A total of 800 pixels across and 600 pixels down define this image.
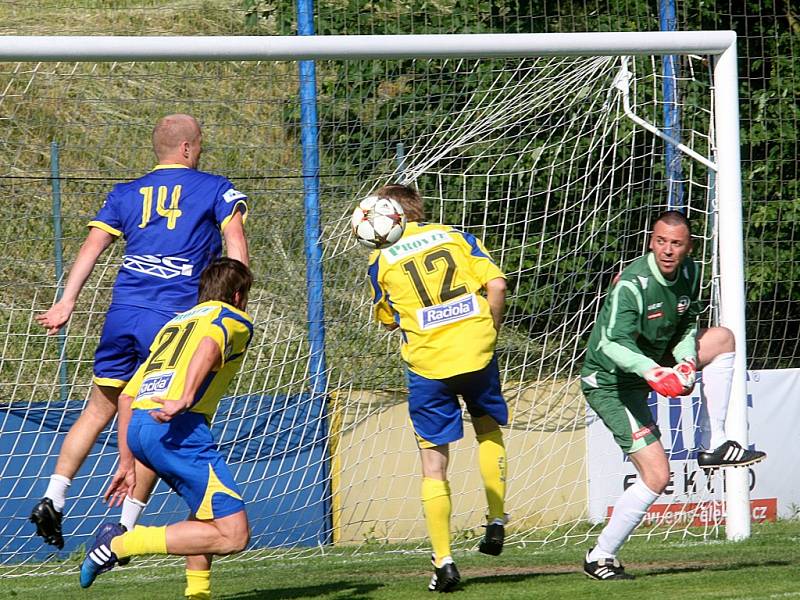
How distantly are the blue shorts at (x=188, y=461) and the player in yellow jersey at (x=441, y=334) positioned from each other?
130 centimetres

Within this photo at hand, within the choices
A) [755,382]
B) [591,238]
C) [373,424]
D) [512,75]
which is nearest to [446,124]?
[512,75]

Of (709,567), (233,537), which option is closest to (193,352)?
(233,537)

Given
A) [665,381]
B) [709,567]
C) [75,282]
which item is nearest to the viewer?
[665,381]

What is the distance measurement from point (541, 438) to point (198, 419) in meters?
4.54

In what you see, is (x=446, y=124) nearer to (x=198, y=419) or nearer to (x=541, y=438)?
(x=541, y=438)

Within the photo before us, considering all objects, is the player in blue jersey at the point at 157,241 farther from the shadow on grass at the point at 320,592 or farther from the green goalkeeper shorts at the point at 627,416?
the green goalkeeper shorts at the point at 627,416

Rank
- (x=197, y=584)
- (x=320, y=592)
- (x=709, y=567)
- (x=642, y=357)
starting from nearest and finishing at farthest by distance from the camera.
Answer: (x=197, y=584) < (x=642, y=357) < (x=320, y=592) < (x=709, y=567)

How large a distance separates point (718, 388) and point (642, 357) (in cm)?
77

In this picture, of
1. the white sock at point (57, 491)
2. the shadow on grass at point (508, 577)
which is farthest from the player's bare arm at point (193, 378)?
the shadow on grass at point (508, 577)

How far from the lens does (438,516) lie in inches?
241

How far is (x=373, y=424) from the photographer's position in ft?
29.9

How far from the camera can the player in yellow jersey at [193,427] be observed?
5.20 m

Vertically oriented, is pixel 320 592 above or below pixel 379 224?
below

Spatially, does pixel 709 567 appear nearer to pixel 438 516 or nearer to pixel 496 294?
pixel 438 516
